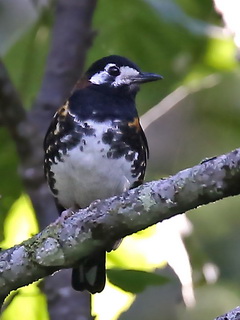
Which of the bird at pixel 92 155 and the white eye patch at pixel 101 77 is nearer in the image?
the bird at pixel 92 155

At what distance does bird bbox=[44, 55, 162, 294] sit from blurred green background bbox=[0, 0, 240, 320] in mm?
165

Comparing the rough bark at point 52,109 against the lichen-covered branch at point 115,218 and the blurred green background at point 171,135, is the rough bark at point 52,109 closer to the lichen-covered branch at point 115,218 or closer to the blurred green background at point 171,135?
the blurred green background at point 171,135

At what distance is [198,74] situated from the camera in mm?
4328

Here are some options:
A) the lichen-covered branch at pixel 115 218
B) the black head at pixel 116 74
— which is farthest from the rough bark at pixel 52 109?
the lichen-covered branch at pixel 115 218

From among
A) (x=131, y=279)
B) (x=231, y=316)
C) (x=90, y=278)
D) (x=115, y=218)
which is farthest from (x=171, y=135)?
(x=231, y=316)

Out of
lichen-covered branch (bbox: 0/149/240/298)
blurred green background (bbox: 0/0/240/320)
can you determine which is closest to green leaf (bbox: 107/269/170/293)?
lichen-covered branch (bbox: 0/149/240/298)

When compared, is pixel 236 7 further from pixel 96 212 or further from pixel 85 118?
pixel 96 212

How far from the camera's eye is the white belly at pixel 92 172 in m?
3.48

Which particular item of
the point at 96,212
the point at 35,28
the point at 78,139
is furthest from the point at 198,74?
the point at 96,212

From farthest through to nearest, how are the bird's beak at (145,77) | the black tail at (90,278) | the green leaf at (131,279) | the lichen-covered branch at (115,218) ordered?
the bird's beak at (145,77)
the black tail at (90,278)
the green leaf at (131,279)
the lichen-covered branch at (115,218)

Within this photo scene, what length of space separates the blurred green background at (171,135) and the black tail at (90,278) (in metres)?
0.07

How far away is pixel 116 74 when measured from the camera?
3.90 meters

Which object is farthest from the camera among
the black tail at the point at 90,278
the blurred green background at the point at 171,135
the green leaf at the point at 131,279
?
the blurred green background at the point at 171,135

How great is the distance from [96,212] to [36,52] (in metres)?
2.15
